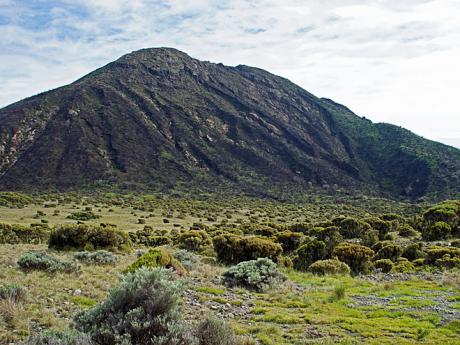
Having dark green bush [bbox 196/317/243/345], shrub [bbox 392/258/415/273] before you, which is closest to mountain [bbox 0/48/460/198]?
shrub [bbox 392/258/415/273]

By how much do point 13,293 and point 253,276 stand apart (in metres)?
6.68

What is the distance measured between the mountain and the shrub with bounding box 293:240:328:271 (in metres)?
66.1

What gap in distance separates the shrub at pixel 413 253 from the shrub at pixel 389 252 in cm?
26

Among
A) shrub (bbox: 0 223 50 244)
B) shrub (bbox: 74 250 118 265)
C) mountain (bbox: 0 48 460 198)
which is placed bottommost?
shrub (bbox: 0 223 50 244)

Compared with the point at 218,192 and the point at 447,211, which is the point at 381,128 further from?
the point at 447,211

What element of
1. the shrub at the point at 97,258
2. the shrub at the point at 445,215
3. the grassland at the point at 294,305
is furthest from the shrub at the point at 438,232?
the shrub at the point at 97,258

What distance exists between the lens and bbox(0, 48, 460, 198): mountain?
92438 millimetres

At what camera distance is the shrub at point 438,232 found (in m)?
25.4

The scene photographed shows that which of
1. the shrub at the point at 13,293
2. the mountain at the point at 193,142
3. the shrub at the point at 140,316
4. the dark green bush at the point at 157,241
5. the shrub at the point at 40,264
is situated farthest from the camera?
the mountain at the point at 193,142

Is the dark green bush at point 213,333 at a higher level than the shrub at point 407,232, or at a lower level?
higher

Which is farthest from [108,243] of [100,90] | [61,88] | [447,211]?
[61,88]

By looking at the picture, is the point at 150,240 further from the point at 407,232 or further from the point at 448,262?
the point at 407,232

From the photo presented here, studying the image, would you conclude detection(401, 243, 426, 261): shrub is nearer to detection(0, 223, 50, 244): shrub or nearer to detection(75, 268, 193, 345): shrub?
detection(75, 268, 193, 345): shrub

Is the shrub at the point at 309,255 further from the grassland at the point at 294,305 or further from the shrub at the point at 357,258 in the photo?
the grassland at the point at 294,305
